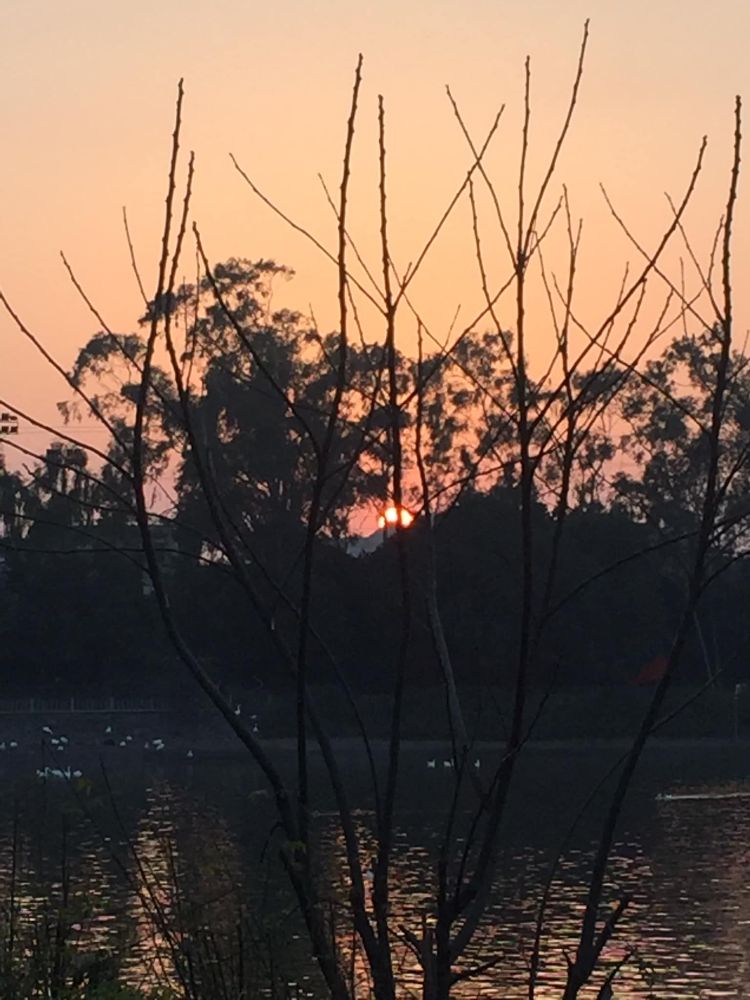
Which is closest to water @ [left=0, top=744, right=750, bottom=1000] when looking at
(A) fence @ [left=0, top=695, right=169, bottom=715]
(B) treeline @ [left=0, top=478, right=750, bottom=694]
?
(B) treeline @ [left=0, top=478, right=750, bottom=694]

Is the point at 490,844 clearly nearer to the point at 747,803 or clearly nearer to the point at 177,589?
the point at 747,803

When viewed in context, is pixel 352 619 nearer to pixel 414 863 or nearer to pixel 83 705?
pixel 83 705

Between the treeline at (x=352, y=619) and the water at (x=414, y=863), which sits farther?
the treeline at (x=352, y=619)

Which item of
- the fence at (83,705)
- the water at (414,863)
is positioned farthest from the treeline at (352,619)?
the water at (414,863)

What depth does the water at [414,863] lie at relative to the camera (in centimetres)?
411

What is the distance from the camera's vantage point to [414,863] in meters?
13.5

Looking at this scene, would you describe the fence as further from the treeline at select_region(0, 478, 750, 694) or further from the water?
the water

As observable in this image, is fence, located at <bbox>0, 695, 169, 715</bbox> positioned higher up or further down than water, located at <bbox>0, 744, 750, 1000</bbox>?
higher up

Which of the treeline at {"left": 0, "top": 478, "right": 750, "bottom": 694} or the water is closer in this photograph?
the water

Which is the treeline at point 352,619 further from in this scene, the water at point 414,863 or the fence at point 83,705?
the water at point 414,863

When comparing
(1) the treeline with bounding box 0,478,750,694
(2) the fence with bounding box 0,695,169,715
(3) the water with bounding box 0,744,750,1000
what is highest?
(1) the treeline with bounding box 0,478,750,694

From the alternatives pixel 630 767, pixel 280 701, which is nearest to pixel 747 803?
pixel 280 701

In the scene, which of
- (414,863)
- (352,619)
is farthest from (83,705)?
(414,863)

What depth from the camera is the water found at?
13.5 feet
